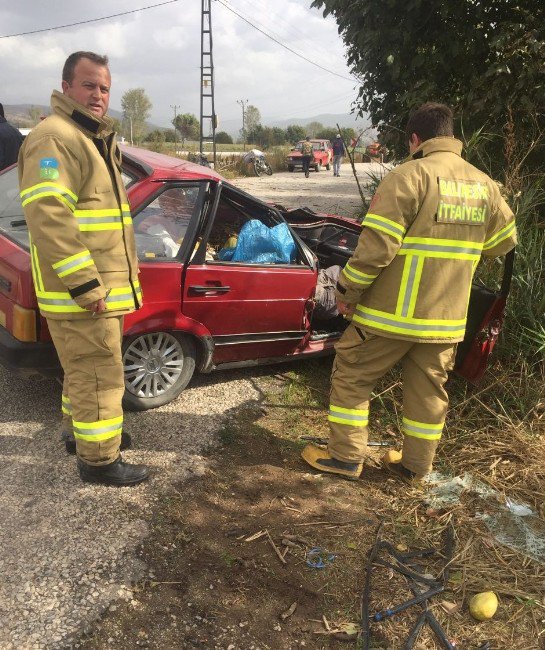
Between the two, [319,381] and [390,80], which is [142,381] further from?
[390,80]

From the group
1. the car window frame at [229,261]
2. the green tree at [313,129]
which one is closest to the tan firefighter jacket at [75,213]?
the car window frame at [229,261]

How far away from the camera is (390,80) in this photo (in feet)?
21.5

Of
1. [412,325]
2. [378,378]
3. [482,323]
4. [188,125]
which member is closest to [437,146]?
[412,325]

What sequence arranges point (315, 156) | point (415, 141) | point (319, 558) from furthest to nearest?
1. point (315, 156)
2. point (415, 141)
3. point (319, 558)

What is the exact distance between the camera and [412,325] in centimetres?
276

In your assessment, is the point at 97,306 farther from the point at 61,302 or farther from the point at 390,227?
the point at 390,227

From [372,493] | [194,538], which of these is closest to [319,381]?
[372,493]

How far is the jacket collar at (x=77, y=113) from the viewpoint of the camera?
7.80 ft

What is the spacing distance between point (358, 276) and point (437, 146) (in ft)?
2.47

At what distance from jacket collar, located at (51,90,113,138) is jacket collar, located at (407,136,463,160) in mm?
1540

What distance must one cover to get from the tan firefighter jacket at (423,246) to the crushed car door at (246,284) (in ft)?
3.24

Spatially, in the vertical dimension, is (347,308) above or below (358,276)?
below

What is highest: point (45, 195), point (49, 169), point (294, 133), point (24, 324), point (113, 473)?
point (294, 133)

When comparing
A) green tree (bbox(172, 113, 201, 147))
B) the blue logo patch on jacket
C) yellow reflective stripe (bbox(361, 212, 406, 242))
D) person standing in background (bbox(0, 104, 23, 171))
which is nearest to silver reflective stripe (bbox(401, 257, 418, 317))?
yellow reflective stripe (bbox(361, 212, 406, 242))
